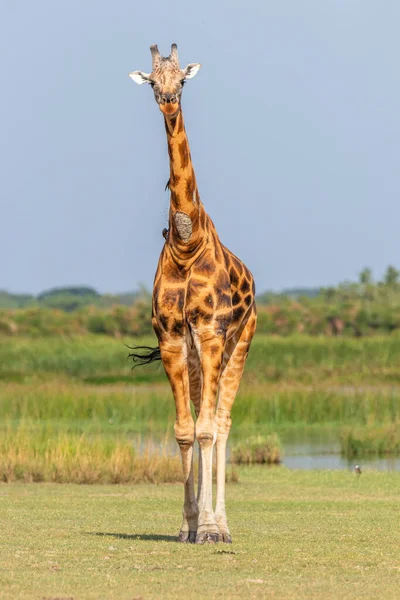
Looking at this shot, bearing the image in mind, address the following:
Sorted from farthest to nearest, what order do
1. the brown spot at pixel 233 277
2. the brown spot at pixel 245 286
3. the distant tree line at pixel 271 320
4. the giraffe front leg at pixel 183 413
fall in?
the distant tree line at pixel 271 320 < the brown spot at pixel 245 286 < the brown spot at pixel 233 277 < the giraffe front leg at pixel 183 413

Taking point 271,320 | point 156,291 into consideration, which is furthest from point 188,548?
point 271,320

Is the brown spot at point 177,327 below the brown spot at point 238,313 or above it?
below

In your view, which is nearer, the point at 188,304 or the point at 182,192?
the point at 188,304

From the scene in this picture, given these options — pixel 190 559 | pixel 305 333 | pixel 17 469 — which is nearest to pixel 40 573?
pixel 190 559

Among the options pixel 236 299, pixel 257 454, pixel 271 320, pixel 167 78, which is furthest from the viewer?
pixel 271 320

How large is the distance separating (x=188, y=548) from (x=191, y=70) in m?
3.49

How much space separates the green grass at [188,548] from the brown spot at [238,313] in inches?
68.1

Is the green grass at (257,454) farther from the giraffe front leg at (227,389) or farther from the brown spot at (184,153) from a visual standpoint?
the brown spot at (184,153)

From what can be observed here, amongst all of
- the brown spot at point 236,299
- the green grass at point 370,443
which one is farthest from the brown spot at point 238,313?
the green grass at point 370,443

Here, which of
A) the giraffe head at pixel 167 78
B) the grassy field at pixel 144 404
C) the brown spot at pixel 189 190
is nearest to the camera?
the giraffe head at pixel 167 78

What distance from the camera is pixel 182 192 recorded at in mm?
10164

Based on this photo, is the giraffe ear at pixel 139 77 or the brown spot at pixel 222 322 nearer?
the giraffe ear at pixel 139 77

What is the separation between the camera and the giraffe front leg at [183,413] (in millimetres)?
10047

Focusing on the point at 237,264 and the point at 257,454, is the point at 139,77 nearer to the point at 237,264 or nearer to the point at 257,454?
the point at 237,264
